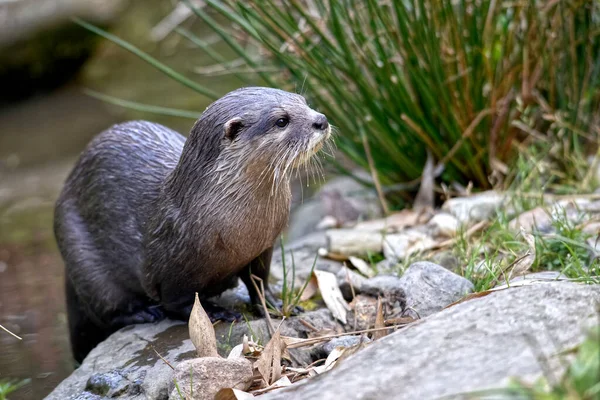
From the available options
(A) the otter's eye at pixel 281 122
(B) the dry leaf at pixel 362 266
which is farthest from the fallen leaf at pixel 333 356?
(B) the dry leaf at pixel 362 266

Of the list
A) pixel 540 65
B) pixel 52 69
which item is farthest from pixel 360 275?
pixel 52 69

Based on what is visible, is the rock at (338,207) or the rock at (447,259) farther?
the rock at (338,207)

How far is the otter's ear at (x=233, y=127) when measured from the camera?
2.28 meters

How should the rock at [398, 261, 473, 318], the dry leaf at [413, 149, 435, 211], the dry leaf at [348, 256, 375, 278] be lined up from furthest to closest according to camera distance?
the dry leaf at [413, 149, 435, 211] → the dry leaf at [348, 256, 375, 278] → the rock at [398, 261, 473, 318]

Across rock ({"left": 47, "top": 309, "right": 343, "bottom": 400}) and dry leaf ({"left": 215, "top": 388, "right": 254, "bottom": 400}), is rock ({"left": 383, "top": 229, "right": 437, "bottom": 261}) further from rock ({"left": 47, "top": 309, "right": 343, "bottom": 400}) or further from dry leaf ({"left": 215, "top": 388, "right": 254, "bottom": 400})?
dry leaf ({"left": 215, "top": 388, "right": 254, "bottom": 400})

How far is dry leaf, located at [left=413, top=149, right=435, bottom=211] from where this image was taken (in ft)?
11.5

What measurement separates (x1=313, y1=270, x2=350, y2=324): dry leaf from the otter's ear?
68 cm

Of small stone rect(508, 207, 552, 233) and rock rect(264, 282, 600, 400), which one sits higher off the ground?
rock rect(264, 282, 600, 400)

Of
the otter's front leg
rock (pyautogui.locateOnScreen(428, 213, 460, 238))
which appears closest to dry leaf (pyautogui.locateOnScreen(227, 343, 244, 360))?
the otter's front leg

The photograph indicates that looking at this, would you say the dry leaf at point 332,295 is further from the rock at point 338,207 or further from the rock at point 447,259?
the rock at point 338,207

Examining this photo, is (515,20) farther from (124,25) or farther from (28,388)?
(124,25)

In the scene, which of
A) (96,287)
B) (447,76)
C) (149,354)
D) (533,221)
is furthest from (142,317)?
(447,76)

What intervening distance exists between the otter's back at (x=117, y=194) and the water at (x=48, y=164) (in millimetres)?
507

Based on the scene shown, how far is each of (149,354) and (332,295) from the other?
628 mm
